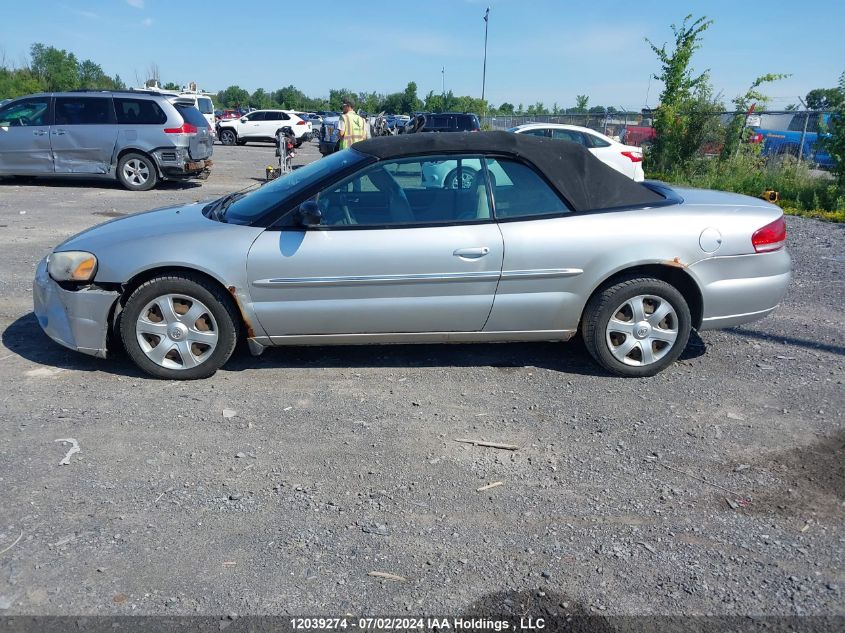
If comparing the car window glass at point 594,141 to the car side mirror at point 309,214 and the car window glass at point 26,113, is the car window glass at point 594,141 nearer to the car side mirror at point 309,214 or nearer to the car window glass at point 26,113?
the car window glass at point 26,113

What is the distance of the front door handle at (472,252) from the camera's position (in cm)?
433

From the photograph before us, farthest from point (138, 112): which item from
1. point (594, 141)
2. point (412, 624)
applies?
point (412, 624)

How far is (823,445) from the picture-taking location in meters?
3.79

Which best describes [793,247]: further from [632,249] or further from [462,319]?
[462,319]

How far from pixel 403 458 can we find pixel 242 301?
157 centimetres

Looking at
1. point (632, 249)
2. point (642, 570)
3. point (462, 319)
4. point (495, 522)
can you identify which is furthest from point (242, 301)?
point (642, 570)

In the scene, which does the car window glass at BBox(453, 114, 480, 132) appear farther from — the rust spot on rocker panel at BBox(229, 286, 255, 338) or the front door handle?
the rust spot on rocker panel at BBox(229, 286, 255, 338)

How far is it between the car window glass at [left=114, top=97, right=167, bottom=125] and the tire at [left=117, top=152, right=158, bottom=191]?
2.19 ft

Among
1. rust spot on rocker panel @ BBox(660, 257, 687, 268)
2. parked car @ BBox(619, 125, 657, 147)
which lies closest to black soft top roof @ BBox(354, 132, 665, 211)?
rust spot on rocker panel @ BBox(660, 257, 687, 268)

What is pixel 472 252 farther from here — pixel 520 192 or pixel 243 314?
pixel 243 314

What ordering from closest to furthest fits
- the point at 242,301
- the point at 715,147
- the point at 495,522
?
the point at 495,522, the point at 242,301, the point at 715,147

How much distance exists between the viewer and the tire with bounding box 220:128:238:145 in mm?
32750

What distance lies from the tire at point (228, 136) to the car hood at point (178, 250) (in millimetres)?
30293

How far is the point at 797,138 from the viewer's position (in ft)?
48.6
